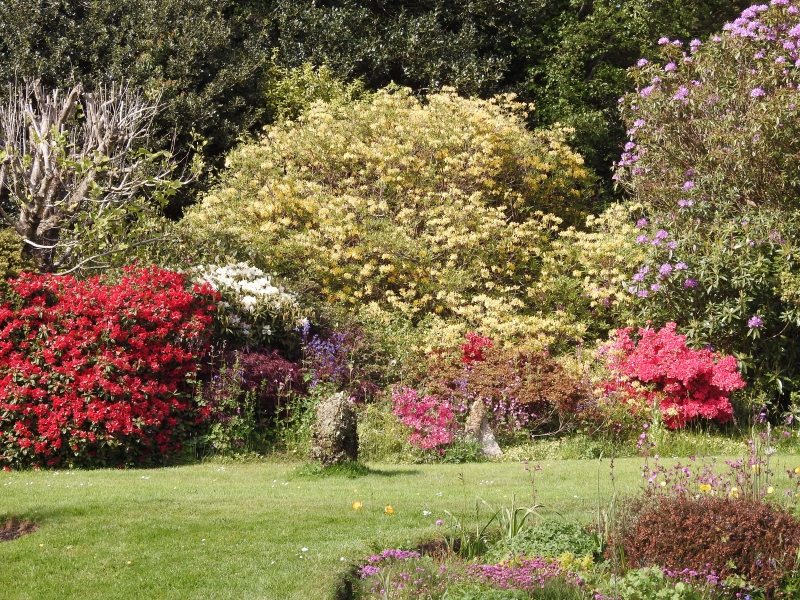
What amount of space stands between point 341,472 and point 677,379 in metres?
4.09

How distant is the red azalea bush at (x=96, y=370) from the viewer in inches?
356

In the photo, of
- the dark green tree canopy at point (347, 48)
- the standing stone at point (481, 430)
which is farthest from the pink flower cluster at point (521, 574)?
the dark green tree canopy at point (347, 48)

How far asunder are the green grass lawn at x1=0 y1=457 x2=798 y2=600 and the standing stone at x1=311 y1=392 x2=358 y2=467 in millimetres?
249

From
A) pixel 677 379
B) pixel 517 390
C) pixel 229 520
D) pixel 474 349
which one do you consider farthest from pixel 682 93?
pixel 229 520

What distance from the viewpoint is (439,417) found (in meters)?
9.84

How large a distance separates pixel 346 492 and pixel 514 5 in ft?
45.1

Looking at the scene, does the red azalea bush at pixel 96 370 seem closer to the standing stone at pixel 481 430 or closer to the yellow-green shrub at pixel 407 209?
the yellow-green shrub at pixel 407 209

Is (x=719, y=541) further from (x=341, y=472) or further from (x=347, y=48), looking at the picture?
(x=347, y=48)

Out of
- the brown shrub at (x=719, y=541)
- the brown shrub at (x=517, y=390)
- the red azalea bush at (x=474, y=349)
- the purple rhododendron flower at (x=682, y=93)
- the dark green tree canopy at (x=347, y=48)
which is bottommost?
the brown shrub at (x=719, y=541)

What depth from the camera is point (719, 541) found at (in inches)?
202

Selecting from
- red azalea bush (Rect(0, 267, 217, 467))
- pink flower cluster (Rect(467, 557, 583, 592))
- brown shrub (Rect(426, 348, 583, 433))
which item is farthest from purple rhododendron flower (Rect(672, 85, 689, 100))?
pink flower cluster (Rect(467, 557, 583, 592))

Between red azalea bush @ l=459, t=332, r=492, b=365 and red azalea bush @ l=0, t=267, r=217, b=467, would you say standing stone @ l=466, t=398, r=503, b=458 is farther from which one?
red azalea bush @ l=0, t=267, r=217, b=467

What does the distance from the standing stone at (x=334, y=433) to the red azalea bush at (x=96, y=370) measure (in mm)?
2043

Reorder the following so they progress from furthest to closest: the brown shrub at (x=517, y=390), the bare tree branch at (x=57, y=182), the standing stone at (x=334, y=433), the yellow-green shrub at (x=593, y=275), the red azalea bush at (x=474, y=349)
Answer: the yellow-green shrub at (x=593, y=275) < the red azalea bush at (x=474, y=349) < the bare tree branch at (x=57, y=182) < the brown shrub at (x=517, y=390) < the standing stone at (x=334, y=433)
